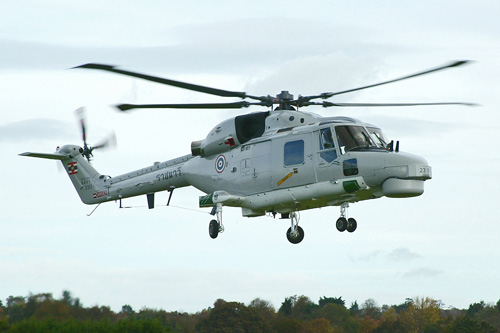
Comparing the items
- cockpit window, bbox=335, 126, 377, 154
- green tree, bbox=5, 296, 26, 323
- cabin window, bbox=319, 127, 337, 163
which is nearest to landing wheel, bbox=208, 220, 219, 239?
cabin window, bbox=319, 127, 337, 163

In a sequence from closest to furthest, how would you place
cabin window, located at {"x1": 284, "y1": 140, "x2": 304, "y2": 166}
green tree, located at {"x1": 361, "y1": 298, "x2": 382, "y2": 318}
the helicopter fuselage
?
the helicopter fuselage → cabin window, located at {"x1": 284, "y1": 140, "x2": 304, "y2": 166} → green tree, located at {"x1": 361, "y1": 298, "x2": 382, "y2": 318}

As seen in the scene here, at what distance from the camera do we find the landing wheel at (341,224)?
2330cm

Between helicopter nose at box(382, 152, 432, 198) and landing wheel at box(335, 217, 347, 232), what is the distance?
1.53 metres

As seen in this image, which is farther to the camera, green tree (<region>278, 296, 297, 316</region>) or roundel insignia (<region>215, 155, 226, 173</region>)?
green tree (<region>278, 296, 297, 316</region>)

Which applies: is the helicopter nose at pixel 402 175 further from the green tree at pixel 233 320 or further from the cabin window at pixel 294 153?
the green tree at pixel 233 320

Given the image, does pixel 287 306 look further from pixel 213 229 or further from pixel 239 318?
pixel 213 229

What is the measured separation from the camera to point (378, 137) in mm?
23469

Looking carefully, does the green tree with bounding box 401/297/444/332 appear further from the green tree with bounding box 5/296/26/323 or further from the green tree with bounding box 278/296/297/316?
the green tree with bounding box 5/296/26/323

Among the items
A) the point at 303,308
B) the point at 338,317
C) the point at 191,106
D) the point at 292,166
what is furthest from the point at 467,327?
the point at 191,106

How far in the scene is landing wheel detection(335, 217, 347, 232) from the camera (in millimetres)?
23297

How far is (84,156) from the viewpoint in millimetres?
31906

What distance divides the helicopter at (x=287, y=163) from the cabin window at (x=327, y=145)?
0.03 metres

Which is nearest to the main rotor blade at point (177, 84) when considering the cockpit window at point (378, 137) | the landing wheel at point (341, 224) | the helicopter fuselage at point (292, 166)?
the helicopter fuselage at point (292, 166)

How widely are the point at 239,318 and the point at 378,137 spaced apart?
104 ft
